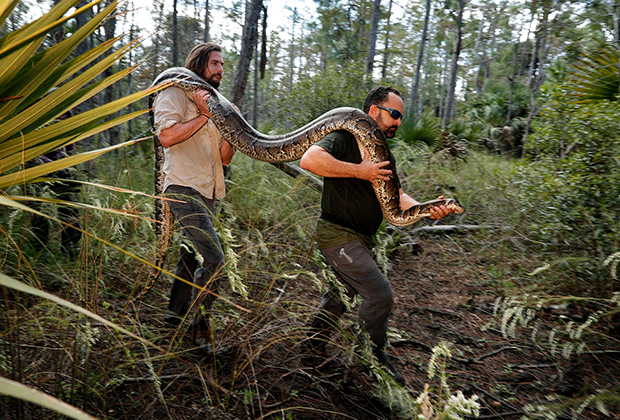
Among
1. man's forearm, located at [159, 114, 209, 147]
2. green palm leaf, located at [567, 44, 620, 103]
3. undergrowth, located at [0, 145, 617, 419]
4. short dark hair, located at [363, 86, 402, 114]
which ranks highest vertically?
green palm leaf, located at [567, 44, 620, 103]

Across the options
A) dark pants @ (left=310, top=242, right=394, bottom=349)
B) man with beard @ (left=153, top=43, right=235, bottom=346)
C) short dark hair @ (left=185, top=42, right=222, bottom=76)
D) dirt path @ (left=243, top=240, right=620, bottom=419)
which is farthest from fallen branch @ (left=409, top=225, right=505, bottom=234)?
short dark hair @ (left=185, top=42, right=222, bottom=76)

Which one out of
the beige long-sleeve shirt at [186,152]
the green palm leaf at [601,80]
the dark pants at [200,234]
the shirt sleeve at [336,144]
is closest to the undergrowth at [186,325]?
the dark pants at [200,234]

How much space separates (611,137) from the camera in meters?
4.22

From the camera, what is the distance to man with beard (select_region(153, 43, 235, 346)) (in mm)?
3018

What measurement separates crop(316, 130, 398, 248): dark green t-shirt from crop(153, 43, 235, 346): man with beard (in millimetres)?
912

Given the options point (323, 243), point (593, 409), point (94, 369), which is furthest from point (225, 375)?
point (593, 409)

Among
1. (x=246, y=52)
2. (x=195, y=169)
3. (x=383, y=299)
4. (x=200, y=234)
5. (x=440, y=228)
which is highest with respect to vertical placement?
(x=246, y=52)

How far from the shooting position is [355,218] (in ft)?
9.78

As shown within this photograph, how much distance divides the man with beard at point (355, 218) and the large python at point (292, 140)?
9cm

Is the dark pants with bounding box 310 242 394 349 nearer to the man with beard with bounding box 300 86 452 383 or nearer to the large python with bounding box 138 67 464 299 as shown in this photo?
the man with beard with bounding box 300 86 452 383

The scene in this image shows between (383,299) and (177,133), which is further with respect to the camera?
(177,133)

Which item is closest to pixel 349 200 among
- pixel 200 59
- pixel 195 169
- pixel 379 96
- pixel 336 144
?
pixel 336 144

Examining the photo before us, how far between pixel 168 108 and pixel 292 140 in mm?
1034

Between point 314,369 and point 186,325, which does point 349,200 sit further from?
point 186,325
